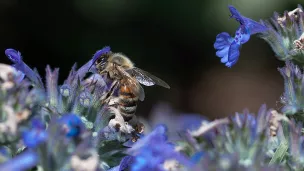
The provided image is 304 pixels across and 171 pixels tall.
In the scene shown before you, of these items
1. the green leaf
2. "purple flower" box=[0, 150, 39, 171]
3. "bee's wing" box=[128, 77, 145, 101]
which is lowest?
"purple flower" box=[0, 150, 39, 171]

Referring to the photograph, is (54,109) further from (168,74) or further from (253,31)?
(168,74)

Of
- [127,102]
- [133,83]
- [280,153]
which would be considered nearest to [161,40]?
[133,83]

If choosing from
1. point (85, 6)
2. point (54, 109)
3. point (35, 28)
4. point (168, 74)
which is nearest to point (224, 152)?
point (54, 109)

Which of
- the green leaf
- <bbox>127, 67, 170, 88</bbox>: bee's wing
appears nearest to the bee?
<bbox>127, 67, 170, 88</bbox>: bee's wing

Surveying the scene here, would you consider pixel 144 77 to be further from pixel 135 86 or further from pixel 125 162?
pixel 125 162

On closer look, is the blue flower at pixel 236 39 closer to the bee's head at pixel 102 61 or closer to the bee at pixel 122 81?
the bee at pixel 122 81

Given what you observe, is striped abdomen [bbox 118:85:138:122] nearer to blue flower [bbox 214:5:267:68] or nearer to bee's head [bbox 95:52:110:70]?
bee's head [bbox 95:52:110:70]

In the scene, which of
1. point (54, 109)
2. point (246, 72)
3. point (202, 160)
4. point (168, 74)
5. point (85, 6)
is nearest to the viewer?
point (202, 160)
